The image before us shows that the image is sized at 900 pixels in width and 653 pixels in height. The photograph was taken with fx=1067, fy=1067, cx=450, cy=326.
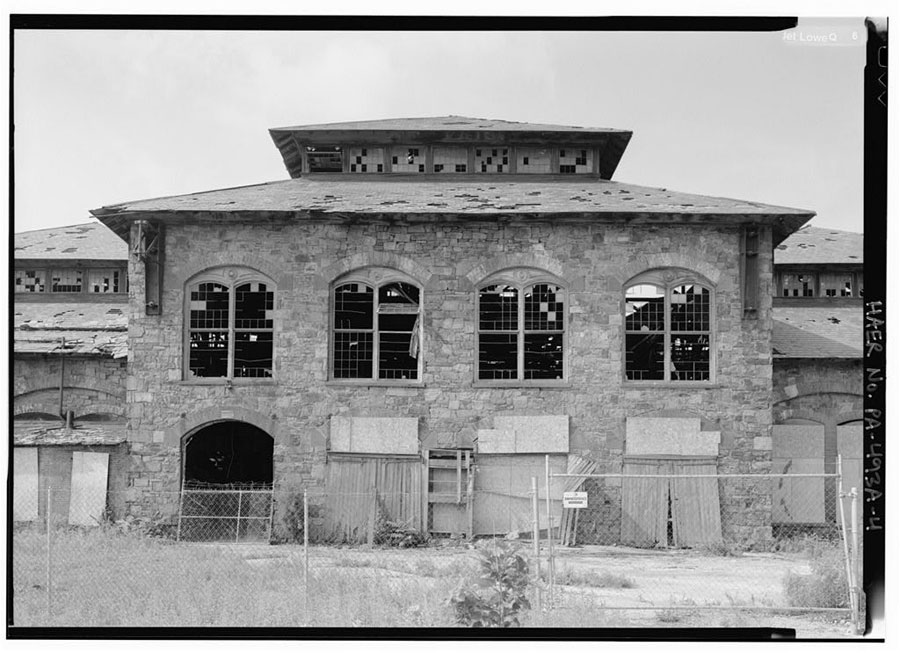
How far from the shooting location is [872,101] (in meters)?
9.67

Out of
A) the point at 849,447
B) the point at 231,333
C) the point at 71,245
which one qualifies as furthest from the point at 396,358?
the point at 71,245

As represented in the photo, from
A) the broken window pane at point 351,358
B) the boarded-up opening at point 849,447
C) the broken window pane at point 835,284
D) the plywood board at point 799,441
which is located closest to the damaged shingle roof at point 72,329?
the broken window pane at point 351,358

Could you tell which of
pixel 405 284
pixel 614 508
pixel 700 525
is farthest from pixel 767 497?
pixel 405 284

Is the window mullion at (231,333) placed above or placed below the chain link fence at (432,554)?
above

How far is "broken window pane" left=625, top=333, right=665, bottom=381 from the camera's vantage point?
59.1 feet

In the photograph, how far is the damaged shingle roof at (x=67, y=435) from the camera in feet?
60.9

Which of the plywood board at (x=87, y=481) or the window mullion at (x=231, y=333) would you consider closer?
the window mullion at (x=231, y=333)

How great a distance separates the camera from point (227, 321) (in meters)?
17.9

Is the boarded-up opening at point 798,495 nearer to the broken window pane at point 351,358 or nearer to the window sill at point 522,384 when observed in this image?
the window sill at point 522,384

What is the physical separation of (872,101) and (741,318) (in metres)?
8.42

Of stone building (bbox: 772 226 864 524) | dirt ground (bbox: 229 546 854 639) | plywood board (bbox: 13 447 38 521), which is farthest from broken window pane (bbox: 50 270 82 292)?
stone building (bbox: 772 226 864 524)

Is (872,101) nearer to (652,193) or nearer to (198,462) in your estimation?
(652,193)

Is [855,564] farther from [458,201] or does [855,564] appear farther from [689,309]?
[458,201]

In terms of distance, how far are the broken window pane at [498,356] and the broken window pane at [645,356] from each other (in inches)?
76.2
